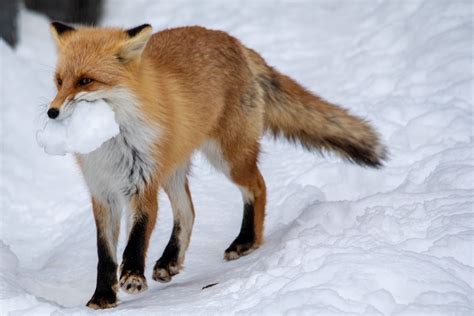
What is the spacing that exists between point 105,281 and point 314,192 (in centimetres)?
198

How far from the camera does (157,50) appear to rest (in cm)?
484

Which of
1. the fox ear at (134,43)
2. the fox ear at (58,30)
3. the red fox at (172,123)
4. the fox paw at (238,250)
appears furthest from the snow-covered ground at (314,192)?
the fox ear at (134,43)

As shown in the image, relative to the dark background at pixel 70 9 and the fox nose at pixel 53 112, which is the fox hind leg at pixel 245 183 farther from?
the dark background at pixel 70 9

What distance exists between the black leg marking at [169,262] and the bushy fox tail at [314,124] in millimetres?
1025

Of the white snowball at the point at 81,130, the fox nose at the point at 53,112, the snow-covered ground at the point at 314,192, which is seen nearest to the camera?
the snow-covered ground at the point at 314,192

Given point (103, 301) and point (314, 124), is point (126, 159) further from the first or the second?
point (314, 124)

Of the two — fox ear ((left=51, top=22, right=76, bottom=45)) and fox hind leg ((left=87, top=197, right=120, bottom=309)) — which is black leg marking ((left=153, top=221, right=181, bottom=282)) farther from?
fox ear ((left=51, top=22, right=76, bottom=45))

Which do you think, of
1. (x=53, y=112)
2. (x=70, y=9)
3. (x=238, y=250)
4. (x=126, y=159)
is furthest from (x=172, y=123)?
(x=70, y=9)

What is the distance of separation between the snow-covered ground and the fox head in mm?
1028

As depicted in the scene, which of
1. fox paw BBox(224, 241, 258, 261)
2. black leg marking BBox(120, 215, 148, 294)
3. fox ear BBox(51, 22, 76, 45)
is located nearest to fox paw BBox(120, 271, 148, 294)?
black leg marking BBox(120, 215, 148, 294)

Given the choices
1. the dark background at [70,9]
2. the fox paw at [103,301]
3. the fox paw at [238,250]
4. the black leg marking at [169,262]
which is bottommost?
the fox paw at [103,301]

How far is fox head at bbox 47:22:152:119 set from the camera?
3869mm

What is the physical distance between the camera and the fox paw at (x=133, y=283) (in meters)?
4.18

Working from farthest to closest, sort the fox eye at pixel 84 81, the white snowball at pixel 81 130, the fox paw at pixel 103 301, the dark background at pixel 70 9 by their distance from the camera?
1. the dark background at pixel 70 9
2. the fox paw at pixel 103 301
3. the fox eye at pixel 84 81
4. the white snowball at pixel 81 130
